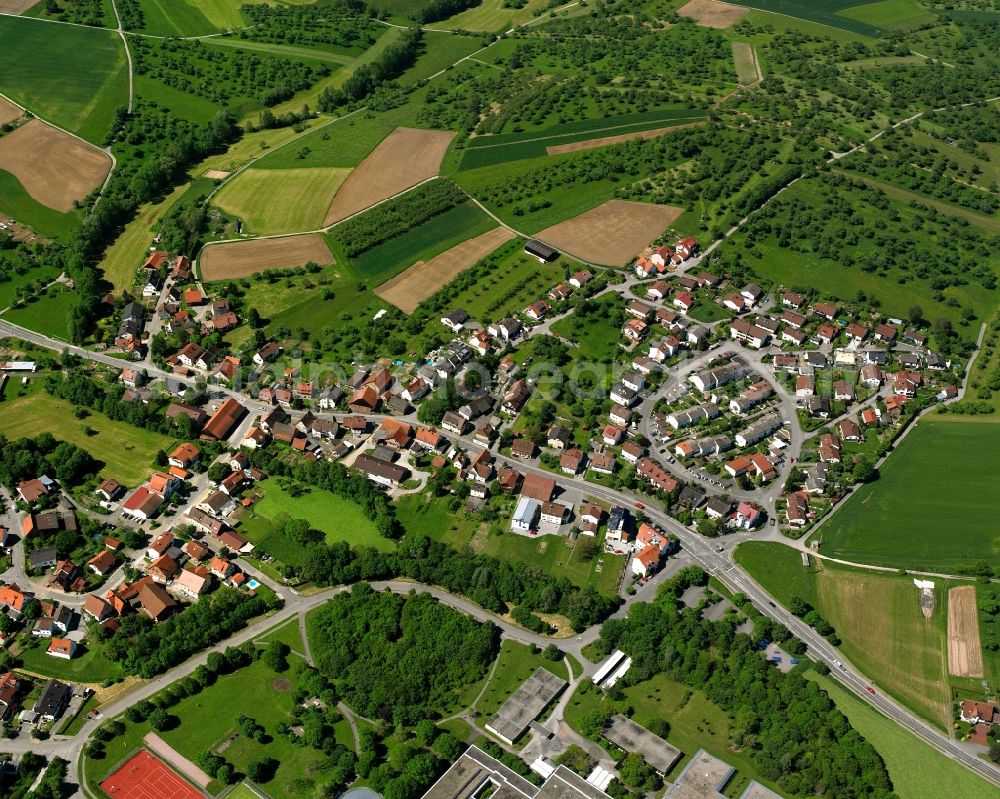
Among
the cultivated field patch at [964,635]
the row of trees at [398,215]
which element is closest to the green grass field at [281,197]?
the row of trees at [398,215]

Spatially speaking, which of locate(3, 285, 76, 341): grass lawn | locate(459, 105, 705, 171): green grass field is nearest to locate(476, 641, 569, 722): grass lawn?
locate(3, 285, 76, 341): grass lawn

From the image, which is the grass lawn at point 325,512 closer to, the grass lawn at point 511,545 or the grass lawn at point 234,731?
the grass lawn at point 511,545

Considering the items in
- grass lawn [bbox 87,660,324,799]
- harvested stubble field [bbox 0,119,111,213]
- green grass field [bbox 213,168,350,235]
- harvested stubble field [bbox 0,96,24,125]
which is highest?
harvested stubble field [bbox 0,96,24,125]

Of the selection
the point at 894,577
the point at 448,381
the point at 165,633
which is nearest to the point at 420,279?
the point at 448,381

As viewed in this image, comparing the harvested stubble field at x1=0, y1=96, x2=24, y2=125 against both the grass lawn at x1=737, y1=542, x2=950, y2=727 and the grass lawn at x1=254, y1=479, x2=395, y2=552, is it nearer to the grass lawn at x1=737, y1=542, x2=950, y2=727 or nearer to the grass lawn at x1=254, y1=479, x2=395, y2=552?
the grass lawn at x1=254, y1=479, x2=395, y2=552

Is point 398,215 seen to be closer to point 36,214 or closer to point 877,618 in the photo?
point 36,214

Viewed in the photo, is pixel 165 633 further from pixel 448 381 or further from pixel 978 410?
pixel 978 410

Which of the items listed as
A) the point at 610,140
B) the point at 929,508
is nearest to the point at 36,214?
the point at 610,140
